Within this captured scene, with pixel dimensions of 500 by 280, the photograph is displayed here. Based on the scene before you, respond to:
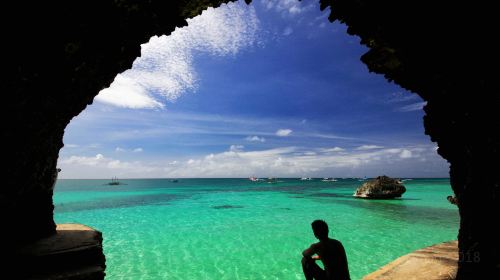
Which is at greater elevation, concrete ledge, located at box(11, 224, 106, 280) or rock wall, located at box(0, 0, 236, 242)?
rock wall, located at box(0, 0, 236, 242)

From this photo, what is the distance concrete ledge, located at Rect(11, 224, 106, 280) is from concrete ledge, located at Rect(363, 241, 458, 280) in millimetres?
6406

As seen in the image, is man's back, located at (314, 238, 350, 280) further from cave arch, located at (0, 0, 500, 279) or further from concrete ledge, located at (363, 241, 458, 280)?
cave arch, located at (0, 0, 500, 279)

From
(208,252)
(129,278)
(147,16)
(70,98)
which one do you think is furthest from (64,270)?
(208,252)

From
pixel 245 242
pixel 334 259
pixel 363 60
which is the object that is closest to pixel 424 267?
pixel 334 259

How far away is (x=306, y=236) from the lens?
51.5 ft

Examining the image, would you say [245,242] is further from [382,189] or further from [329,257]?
[382,189]

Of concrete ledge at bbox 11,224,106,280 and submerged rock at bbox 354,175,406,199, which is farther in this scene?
submerged rock at bbox 354,175,406,199

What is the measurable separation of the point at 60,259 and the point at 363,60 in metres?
8.73

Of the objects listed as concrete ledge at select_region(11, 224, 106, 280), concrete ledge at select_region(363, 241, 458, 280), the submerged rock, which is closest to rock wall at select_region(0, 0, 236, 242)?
concrete ledge at select_region(11, 224, 106, 280)

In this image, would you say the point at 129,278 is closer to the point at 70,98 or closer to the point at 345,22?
the point at 70,98

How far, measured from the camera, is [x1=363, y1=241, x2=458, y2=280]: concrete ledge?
5551mm

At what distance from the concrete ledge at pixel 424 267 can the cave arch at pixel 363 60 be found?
111 cm

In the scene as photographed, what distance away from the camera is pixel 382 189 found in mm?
36594

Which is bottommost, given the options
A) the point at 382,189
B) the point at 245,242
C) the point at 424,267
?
the point at 245,242
